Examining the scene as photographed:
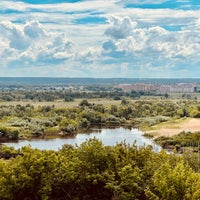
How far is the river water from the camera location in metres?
76.6

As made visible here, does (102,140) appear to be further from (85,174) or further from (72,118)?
(85,174)

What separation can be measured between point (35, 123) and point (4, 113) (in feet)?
61.0

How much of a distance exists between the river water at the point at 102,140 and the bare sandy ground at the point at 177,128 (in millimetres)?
3874

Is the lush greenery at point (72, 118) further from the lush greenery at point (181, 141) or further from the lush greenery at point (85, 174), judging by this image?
the lush greenery at point (85, 174)

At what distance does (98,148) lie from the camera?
109ft

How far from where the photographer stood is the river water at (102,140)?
76625 millimetres

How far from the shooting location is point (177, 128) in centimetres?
9575

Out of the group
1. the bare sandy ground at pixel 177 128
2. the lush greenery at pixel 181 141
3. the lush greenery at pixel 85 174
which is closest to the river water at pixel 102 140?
the lush greenery at pixel 181 141

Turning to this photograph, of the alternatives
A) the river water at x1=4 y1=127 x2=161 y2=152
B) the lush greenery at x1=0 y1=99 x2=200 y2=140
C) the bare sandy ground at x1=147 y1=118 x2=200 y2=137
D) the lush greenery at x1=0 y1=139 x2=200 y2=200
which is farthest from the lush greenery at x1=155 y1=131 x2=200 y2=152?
the lush greenery at x1=0 y1=139 x2=200 y2=200

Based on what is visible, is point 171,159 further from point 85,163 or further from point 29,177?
point 29,177

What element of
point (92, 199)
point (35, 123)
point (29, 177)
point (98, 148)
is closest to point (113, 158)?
point (98, 148)

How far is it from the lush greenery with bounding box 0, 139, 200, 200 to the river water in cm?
3813

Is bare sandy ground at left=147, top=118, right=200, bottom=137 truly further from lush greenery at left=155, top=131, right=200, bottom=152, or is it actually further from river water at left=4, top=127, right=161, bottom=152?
lush greenery at left=155, top=131, right=200, bottom=152

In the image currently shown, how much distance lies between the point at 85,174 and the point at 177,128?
66.2m
